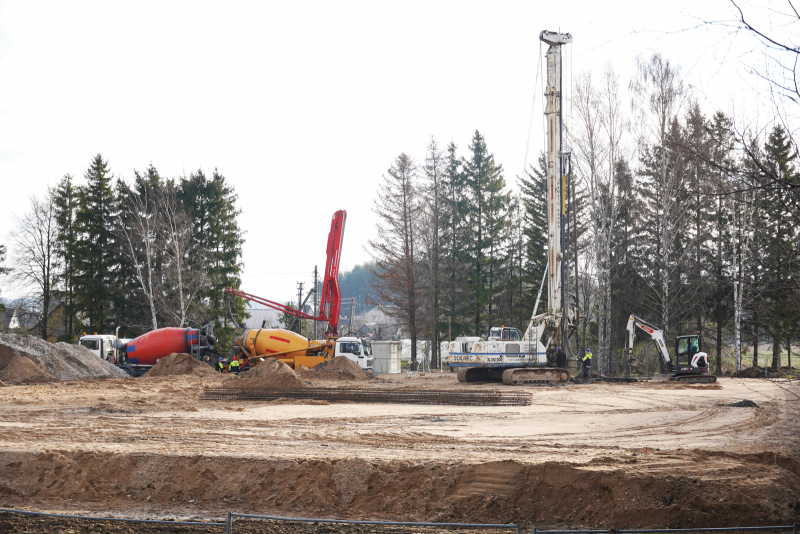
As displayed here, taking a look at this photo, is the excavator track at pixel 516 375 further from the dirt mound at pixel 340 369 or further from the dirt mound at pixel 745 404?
the dirt mound at pixel 745 404

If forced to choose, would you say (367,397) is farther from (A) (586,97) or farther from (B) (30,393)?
(A) (586,97)

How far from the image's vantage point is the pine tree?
4409cm

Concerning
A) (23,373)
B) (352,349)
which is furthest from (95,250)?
(352,349)

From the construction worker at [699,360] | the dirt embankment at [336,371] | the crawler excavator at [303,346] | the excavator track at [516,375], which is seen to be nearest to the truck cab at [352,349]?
the crawler excavator at [303,346]

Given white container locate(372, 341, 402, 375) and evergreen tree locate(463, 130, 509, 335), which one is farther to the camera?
evergreen tree locate(463, 130, 509, 335)

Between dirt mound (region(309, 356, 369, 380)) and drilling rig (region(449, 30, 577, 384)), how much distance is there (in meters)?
→ 4.57

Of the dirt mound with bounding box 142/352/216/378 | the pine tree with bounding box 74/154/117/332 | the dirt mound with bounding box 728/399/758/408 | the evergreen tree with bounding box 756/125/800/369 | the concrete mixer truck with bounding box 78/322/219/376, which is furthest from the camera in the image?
the pine tree with bounding box 74/154/117/332

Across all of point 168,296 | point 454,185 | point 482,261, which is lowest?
point 168,296

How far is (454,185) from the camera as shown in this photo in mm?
48594

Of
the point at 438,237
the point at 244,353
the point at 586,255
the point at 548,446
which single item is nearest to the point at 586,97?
the point at 586,255

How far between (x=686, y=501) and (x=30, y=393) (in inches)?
840

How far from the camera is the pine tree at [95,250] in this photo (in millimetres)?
44094

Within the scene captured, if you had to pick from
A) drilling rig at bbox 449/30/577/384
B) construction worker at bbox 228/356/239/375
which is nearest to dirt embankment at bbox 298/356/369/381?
construction worker at bbox 228/356/239/375

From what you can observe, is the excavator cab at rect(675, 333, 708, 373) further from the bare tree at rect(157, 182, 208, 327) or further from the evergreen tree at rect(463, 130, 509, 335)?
the bare tree at rect(157, 182, 208, 327)
